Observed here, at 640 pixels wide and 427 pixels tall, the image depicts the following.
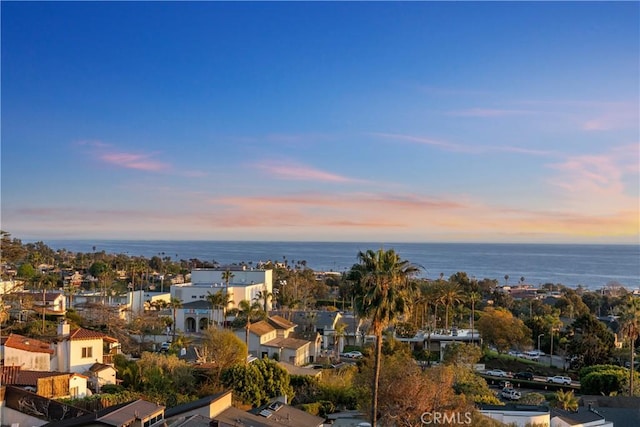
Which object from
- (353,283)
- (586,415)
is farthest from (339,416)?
(586,415)

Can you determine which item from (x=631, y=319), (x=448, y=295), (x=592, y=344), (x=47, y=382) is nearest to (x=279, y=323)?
(x=448, y=295)

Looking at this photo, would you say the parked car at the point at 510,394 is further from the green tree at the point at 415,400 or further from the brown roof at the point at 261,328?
the brown roof at the point at 261,328

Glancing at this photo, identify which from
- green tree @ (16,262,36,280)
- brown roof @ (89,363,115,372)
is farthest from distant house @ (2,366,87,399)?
green tree @ (16,262,36,280)

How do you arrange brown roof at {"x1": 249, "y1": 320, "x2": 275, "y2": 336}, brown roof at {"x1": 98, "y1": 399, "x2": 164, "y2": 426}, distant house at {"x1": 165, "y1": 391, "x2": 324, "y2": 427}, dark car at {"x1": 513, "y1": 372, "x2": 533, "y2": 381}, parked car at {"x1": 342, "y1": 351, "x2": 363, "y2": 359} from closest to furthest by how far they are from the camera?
brown roof at {"x1": 98, "y1": 399, "x2": 164, "y2": 426} < distant house at {"x1": 165, "y1": 391, "x2": 324, "y2": 427} < dark car at {"x1": 513, "y1": 372, "x2": 533, "y2": 381} < brown roof at {"x1": 249, "y1": 320, "x2": 275, "y2": 336} < parked car at {"x1": 342, "y1": 351, "x2": 363, "y2": 359}

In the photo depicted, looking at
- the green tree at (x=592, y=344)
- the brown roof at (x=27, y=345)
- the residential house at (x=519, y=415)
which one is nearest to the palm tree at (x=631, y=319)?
the green tree at (x=592, y=344)

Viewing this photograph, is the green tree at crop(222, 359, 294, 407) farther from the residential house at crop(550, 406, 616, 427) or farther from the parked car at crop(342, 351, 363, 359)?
the parked car at crop(342, 351, 363, 359)

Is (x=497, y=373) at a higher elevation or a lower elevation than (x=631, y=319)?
lower

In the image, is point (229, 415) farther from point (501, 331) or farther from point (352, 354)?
point (501, 331)
